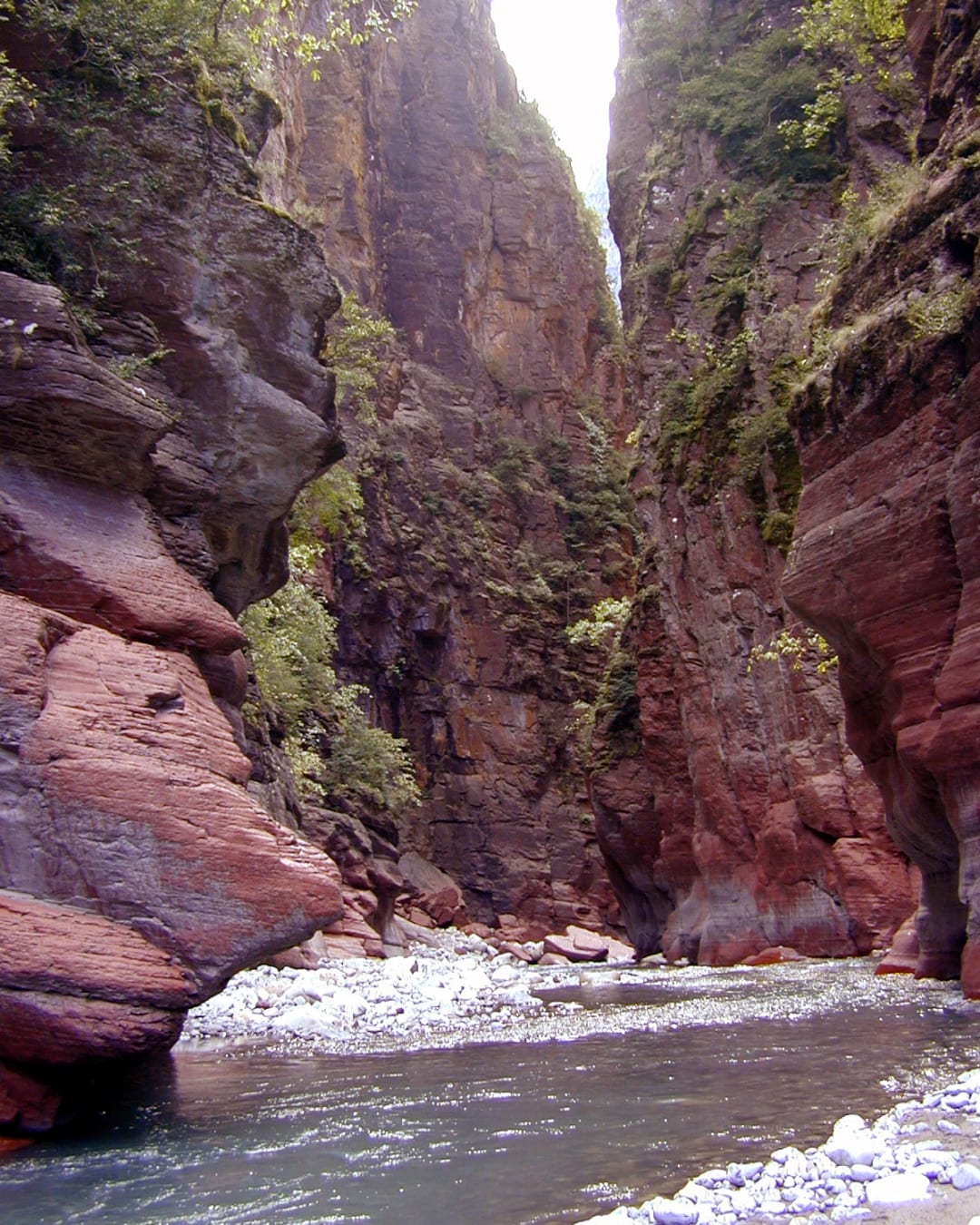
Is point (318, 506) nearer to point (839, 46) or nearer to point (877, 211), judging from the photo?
point (877, 211)

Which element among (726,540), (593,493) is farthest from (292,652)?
(593,493)

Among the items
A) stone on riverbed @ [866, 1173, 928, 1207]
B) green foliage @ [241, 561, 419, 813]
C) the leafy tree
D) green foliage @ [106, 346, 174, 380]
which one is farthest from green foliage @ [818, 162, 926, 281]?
green foliage @ [241, 561, 419, 813]

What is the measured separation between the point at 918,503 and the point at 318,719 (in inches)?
955

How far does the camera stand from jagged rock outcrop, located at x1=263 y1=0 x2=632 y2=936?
47.0 m

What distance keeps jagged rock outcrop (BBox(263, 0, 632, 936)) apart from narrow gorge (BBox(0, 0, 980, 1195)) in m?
0.26

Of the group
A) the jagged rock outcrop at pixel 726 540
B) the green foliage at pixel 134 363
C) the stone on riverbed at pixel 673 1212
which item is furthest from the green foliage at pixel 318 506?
the stone on riverbed at pixel 673 1212

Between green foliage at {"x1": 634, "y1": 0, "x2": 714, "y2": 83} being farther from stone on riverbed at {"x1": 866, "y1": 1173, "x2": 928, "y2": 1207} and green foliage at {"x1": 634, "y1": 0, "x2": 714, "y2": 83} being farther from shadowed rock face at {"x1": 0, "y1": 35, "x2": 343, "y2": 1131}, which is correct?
stone on riverbed at {"x1": 866, "y1": 1173, "x2": 928, "y2": 1207}

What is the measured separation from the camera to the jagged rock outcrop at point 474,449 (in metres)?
47.0

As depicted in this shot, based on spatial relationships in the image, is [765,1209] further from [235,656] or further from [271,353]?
[271,353]

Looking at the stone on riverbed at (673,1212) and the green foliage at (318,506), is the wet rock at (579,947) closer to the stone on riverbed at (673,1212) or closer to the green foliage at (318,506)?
the green foliage at (318,506)

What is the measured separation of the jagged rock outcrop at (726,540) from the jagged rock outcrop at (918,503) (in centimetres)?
842

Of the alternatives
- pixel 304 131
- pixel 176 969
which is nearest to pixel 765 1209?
pixel 176 969

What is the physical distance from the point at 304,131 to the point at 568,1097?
176 ft

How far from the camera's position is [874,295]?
14.4 meters
